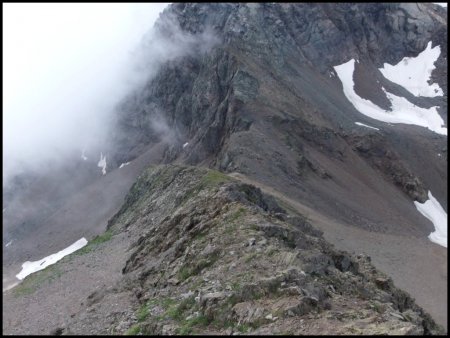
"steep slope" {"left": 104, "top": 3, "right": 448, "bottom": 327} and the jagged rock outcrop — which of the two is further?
"steep slope" {"left": 104, "top": 3, "right": 448, "bottom": 327}

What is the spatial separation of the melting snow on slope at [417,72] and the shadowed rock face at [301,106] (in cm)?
243

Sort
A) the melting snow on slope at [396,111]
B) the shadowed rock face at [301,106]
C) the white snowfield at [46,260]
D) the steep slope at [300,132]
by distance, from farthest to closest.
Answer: the melting snow on slope at [396,111] → the white snowfield at [46,260] → the shadowed rock face at [301,106] → the steep slope at [300,132]

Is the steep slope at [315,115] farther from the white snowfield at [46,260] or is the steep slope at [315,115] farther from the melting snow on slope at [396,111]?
the white snowfield at [46,260]

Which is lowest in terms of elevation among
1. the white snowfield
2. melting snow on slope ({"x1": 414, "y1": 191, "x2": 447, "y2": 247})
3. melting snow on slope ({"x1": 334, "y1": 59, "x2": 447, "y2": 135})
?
melting snow on slope ({"x1": 414, "y1": 191, "x2": 447, "y2": 247})

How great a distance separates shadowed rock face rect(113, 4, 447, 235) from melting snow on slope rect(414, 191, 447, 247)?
2.10m

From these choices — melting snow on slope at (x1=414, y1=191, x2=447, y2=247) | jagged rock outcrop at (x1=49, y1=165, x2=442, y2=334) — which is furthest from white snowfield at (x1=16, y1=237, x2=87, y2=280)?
melting snow on slope at (x1=414, y1=191, x2=447, y2=247)

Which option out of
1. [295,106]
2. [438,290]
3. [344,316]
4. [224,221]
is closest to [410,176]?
[295,106]

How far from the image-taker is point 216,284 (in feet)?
78.9

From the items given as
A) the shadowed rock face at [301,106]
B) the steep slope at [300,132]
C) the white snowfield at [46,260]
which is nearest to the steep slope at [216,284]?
the steep slope at [300,132]

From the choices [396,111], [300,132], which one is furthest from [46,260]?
[396,111]

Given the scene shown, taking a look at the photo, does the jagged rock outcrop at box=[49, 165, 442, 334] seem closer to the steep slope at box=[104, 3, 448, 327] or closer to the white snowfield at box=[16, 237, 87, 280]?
the steep slope at box=[104, 3, 448, 327]

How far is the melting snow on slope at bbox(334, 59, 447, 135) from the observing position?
137 m

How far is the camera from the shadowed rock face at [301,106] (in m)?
84.5

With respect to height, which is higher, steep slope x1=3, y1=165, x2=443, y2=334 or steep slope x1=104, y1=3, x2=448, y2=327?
steep slope x1=3, y1=165, x2=443, y2=334
